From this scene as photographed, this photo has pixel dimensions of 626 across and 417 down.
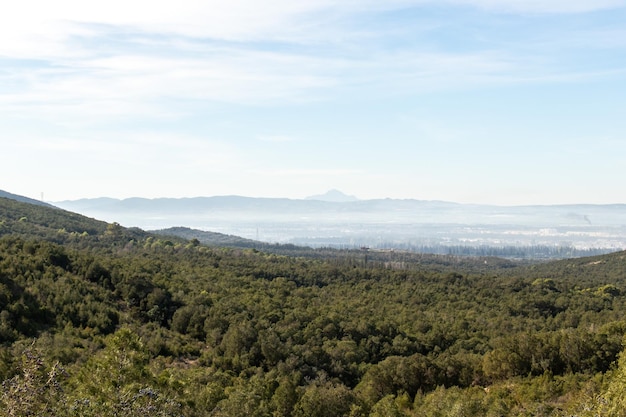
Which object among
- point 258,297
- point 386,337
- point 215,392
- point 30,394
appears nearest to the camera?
point 30,394

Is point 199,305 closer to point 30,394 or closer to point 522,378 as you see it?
point 522,378

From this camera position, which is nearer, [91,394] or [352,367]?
[91,394]

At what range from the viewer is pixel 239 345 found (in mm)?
39938

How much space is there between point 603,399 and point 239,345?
2780 centimetres

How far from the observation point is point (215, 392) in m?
23.4

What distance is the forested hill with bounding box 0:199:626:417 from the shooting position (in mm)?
16750

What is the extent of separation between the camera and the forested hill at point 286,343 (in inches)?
659

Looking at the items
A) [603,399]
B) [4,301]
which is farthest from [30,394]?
[4,301]

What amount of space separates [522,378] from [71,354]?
26422 mm

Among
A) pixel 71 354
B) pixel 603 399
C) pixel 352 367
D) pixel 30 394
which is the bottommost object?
pixel 352 367

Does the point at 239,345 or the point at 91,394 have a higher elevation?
the point at 91,394

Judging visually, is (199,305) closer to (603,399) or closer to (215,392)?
(215,392)

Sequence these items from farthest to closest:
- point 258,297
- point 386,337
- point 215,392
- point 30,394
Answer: point 258,297 < point 386,337 < point 215,392 < point 30,394

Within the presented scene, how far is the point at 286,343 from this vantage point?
4175cm
